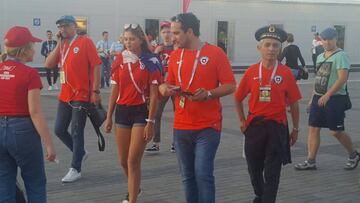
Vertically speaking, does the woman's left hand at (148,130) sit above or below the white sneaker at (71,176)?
above

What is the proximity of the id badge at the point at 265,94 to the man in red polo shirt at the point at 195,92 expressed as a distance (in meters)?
0.61

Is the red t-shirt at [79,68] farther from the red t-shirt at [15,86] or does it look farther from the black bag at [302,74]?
the black bag at [302,74]

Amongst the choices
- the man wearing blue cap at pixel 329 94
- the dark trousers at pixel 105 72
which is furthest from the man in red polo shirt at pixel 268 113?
the dark trousers at pixel 105 72

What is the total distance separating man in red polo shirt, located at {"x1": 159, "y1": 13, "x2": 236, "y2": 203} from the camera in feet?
14.3

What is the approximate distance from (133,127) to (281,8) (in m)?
30.0

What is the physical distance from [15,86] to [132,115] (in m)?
1.39

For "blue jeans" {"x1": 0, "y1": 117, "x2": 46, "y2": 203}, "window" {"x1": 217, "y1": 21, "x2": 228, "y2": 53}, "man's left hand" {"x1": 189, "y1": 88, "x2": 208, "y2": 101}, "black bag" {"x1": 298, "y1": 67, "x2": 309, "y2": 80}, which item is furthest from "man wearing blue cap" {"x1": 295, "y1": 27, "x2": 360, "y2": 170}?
"window" {"x1": 217, "y1": 21, "x2": 228, "y2": 53}

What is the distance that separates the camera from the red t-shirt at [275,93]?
4.95m

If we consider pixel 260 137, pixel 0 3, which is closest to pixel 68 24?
pixel 260 137

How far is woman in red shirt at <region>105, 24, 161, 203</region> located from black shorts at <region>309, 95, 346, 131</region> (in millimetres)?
2569

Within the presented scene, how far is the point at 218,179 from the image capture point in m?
6.54

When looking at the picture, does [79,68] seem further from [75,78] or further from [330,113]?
[330,113]

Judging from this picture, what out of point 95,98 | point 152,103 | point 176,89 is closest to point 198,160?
point 176,89

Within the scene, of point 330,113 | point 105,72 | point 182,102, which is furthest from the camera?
point 105,72
